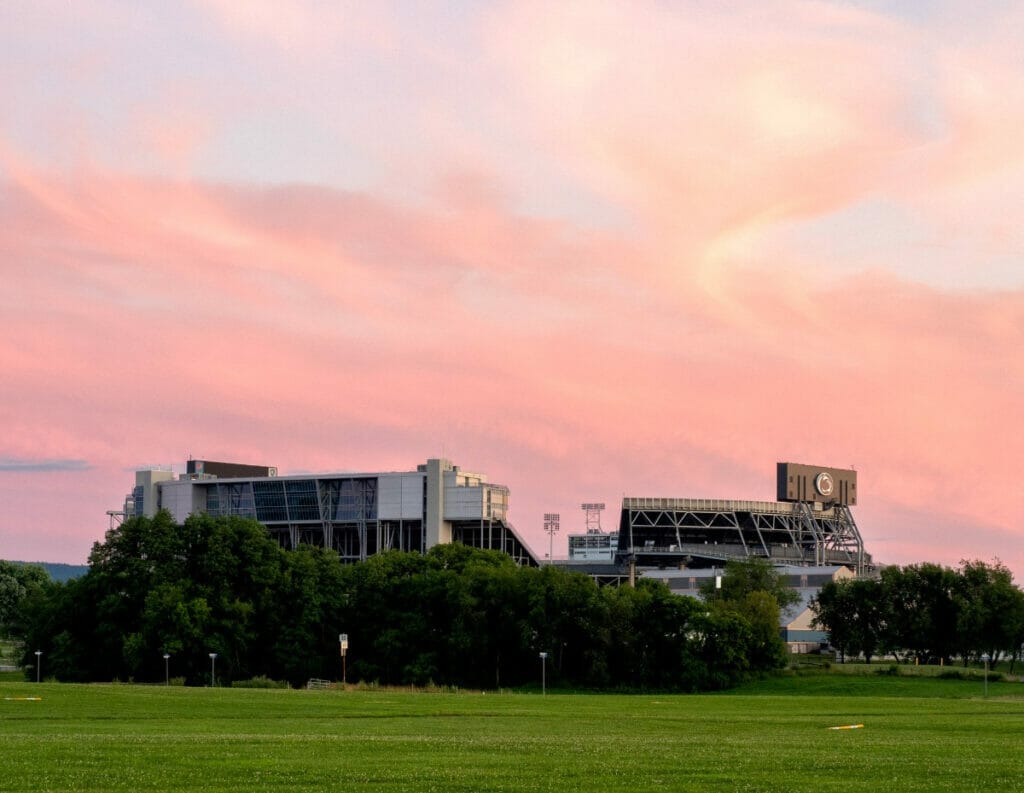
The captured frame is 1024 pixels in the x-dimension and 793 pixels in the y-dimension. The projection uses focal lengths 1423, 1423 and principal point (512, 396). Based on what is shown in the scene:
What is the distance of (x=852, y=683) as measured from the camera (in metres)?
117

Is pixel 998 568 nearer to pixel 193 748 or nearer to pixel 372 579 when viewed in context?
pixel 372 579

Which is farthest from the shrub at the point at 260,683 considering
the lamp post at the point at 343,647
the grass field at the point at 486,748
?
the grass field at the point at 486,748

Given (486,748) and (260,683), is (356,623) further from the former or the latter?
(486,748)

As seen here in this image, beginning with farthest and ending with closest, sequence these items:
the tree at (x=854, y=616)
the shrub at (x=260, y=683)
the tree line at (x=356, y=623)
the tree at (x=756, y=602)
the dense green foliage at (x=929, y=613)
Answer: the tree at (x=854, y=616), the dense green foliage at (x=929, y=613), the tree at (x=756, y=602), the tree line at (x=356, y=623), the shrub at (x=260, y=683)

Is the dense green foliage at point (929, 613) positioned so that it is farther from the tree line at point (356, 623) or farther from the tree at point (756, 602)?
the tree line at point (356, 623)

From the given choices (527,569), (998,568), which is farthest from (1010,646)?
(527,569)

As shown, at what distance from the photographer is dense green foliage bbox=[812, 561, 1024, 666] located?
490 feet

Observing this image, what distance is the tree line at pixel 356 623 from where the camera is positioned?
124375mm

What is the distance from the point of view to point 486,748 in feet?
123

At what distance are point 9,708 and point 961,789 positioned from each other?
47.3 m

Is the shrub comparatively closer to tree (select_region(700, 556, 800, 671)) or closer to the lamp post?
the lamp post

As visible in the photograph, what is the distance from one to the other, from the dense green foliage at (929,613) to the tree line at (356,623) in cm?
2165

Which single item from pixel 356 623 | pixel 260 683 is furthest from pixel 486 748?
pixel 356 623

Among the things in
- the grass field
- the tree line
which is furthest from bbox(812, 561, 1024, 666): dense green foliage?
the grass field
